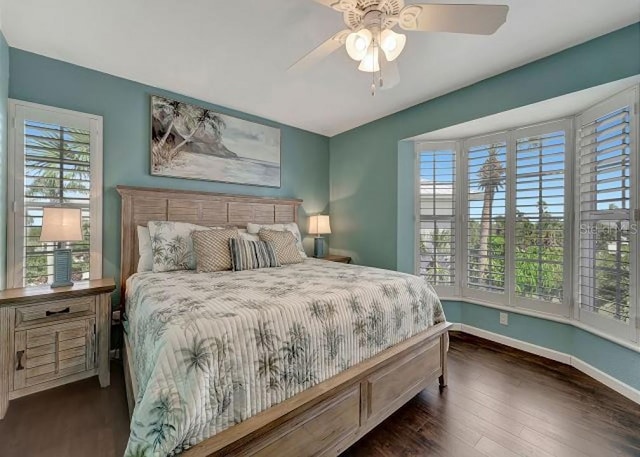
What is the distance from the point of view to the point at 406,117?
3.40 metres

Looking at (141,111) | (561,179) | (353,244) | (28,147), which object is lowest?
(353,244)

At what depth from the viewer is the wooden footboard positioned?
115cm

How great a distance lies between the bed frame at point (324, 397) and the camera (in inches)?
46.3

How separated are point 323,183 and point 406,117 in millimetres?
1539

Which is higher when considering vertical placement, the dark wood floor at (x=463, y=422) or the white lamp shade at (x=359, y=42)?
the white lamp shade at (x=359, y=42)

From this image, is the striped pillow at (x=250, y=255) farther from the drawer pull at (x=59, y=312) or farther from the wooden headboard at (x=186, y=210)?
the drawer pull at (x=59, y=312)

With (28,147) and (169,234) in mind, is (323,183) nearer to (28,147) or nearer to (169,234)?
(169,234)

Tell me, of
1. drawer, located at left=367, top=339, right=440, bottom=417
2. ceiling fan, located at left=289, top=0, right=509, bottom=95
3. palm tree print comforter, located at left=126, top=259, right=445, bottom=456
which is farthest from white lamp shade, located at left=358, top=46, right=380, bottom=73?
drawer, located at left=367, top=339, right=440, bottom=417

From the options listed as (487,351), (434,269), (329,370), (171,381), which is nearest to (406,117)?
(434,269)

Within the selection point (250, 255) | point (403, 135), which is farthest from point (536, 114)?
point (250, 255)

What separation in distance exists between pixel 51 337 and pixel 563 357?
13.6ft

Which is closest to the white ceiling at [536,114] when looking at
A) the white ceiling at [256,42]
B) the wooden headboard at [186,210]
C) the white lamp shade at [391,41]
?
the white ceiling at [256,42]

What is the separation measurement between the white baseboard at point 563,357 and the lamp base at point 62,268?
3824mm

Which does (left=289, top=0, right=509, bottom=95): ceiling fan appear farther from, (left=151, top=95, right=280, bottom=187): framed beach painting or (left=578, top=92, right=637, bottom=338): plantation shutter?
(left=151, top=95, right=280, bottom=187): framed beach painting
